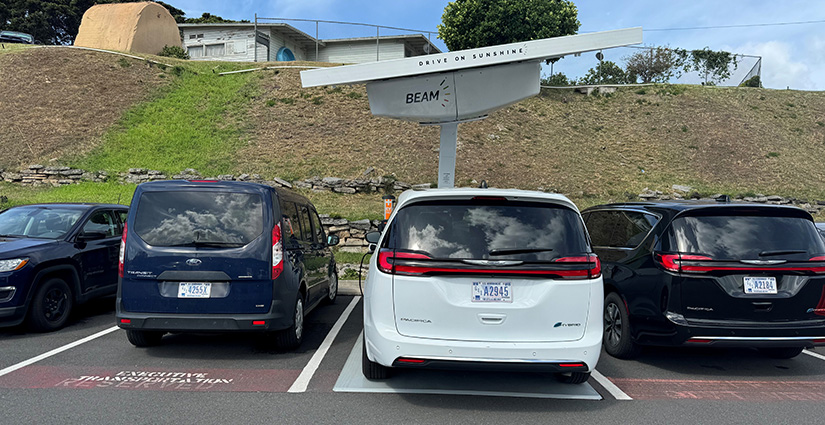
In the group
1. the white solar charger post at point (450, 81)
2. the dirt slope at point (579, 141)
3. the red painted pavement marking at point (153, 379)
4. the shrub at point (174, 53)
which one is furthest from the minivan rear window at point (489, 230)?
the shrub at point (174, 53)

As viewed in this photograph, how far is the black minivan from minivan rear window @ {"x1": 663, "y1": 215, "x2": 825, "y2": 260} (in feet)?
13.1

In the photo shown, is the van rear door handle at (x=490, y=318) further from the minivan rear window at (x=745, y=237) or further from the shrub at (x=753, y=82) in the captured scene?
the shrub at (x=753, y=82)

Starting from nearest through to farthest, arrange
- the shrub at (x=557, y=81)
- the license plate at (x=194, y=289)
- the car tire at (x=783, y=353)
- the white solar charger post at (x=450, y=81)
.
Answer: the license plate at (x=194, y=289) < the car tire at (x=783, y=353) < the white solar charger post at (x=450, y=81) < the shrub at (x=557, y=81)

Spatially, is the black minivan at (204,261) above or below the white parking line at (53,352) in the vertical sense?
above

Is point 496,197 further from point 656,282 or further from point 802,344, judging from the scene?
point 802,344

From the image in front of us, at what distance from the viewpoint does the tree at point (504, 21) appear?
3262 cm

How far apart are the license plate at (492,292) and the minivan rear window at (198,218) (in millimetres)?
2497

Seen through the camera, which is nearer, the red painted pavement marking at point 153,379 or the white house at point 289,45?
the red painted pavement marking at point 153,379

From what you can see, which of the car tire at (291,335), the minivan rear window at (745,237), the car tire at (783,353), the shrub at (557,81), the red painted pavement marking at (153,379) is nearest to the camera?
the red painted pavement marking at (153,379)

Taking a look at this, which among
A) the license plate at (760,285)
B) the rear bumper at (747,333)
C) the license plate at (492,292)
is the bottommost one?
the rear bumper at (747,333)

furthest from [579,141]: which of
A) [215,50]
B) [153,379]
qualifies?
[215,50]

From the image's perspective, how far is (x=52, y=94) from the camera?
23188 mm

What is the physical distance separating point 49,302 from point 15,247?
78 centimetres

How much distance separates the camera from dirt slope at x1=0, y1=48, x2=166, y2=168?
65.2 ft
